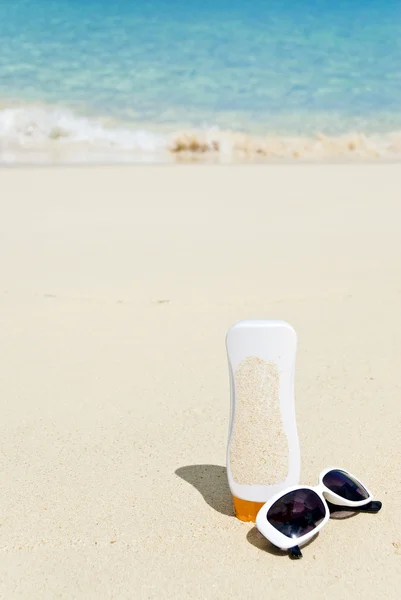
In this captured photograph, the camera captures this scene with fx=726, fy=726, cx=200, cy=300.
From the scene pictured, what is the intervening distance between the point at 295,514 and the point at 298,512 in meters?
0.01

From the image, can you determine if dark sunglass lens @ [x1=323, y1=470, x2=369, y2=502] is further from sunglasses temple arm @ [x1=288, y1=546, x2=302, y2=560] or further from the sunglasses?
sunglasses temple arm @ [x1=288, y1=546, x2=302, y2=560]

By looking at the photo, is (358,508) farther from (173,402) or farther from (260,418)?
(173,402)

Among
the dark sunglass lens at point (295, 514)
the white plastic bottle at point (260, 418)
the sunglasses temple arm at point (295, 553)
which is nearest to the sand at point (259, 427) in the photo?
the white plastic bottle at point (260, 418)

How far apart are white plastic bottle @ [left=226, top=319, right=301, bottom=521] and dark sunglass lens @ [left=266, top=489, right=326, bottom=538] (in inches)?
4.1

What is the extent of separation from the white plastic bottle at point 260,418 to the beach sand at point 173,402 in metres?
0.15

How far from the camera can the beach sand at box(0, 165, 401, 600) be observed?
2.10 meters

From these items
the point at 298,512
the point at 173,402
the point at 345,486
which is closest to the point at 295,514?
the point at 298,512

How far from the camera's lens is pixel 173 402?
3.33m

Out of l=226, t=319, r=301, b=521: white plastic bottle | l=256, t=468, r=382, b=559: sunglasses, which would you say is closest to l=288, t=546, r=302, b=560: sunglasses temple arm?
l=256, t=468, r=382, b=559: sunglasses

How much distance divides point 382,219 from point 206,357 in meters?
5.65

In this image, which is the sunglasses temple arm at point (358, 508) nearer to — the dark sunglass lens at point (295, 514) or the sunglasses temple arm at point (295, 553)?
the dark sunglass lens at point (295, 514)

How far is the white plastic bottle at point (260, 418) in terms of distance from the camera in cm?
222

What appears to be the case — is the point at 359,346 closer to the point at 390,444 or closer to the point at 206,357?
the point at 206,357

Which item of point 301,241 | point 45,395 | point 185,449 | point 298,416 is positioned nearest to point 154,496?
point 185,449
